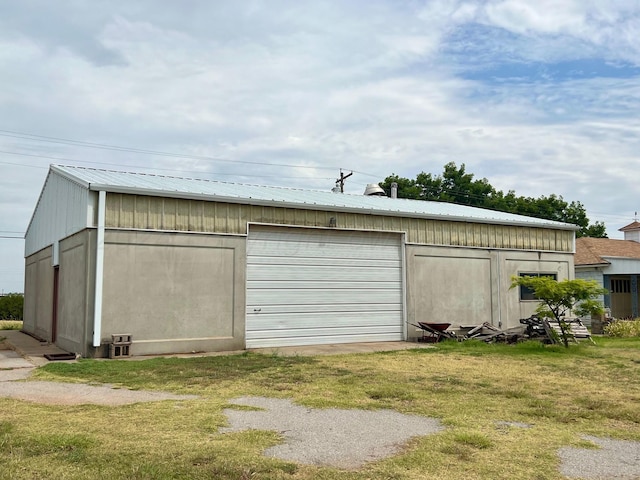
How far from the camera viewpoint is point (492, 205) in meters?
48.3

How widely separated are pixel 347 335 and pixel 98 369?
7.45 m

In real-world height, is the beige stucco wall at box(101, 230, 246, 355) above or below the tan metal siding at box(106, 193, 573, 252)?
below

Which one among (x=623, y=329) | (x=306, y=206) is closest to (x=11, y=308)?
(x=306, y=206)

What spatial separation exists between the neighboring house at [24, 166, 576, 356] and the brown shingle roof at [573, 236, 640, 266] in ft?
16.4

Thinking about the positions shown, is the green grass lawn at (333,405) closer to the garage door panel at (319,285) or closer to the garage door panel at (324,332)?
the garage door panel at (324,332)

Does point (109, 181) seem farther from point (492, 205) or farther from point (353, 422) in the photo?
point (492, 205)

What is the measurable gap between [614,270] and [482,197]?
2512 cm

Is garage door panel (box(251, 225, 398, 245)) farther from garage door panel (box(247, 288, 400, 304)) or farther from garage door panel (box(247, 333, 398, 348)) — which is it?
garage door panel (box(247, 333, 398, 348))

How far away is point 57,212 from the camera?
1636cm

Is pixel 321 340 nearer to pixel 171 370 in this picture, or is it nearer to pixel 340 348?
pixel 340 348

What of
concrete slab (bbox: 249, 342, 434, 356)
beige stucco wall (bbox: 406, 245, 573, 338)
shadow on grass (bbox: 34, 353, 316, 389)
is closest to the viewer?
shadow on grass (bbox: 34, 353, 316, 389)

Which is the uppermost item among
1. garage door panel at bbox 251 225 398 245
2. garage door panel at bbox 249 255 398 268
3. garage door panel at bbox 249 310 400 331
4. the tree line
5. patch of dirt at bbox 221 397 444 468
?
the tree line

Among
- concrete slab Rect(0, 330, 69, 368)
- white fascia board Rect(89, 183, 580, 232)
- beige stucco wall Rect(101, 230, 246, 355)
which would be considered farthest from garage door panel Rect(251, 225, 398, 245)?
concrete slab Rect(0, 330, 69, 368)

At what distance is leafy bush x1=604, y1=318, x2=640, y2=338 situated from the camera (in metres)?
19.2
